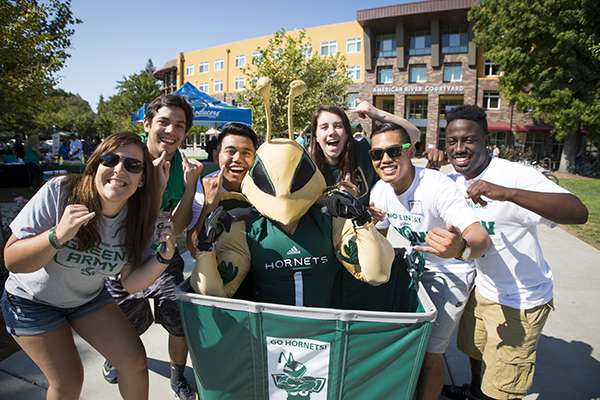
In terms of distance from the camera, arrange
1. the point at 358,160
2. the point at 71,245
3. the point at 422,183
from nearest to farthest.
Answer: the point at 71,245
the point at 422,183
the point at 358,160

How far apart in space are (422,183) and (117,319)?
2132 millimetres

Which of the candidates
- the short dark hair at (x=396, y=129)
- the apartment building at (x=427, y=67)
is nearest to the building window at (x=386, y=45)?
the apartment building at (x=427, y=67)

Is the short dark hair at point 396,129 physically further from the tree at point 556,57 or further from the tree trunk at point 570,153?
the tree trunk at point 570,153

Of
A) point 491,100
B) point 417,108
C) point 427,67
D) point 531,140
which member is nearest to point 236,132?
point 427,67

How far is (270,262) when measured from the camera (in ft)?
6.43

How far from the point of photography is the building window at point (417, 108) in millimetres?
34000

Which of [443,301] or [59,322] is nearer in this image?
[59,322]

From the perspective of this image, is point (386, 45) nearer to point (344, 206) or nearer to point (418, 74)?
point (418, 74)

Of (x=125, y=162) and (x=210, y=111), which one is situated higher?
(x=210, y=111)

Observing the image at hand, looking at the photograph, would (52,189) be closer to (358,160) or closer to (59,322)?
(59,322)

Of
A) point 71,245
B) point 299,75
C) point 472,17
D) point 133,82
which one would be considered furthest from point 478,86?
point 133,82

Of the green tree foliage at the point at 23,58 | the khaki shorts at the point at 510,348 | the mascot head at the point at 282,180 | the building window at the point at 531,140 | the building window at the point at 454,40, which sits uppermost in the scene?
the building window at the point at 454,40

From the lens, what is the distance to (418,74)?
3120 cm

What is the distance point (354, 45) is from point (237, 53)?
1336 centimetres
